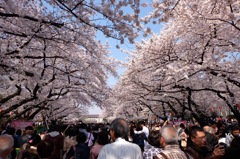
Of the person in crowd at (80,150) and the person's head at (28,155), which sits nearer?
the person's head at (28,155)

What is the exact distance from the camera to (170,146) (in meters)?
2.70

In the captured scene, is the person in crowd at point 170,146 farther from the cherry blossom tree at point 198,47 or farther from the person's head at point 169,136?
the cherry blossom tree at point 198,47

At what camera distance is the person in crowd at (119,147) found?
8.32ft

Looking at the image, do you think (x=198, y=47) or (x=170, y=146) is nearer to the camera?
(x=170, y=146)

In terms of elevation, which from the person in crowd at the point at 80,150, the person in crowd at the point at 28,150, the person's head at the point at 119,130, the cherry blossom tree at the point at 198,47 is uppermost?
the cherry blossom tree at the point at 198,47

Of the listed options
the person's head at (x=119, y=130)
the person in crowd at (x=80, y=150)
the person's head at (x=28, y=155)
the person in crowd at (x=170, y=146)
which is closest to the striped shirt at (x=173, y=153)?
the person in crowd at (x=170, y=146)

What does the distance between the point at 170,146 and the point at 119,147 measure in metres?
0.60

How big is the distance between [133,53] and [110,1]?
1452cm

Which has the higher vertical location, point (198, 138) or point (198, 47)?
point (198, 47)

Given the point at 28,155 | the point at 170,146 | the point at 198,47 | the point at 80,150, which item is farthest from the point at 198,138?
the point at 198,47

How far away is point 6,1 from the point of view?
232 inches

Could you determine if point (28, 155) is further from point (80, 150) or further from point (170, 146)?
point (170, 146)

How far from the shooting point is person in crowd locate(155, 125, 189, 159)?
8.38ft

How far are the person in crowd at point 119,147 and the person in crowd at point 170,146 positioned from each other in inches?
11.2
